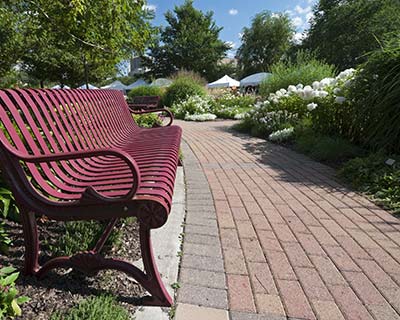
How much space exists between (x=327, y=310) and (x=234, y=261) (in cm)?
66

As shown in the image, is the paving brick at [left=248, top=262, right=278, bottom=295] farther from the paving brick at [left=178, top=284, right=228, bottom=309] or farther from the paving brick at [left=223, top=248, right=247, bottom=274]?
the paving brick at [left=178, top=284, right=228, bottom=309]

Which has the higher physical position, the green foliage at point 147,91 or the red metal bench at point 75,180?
the green foliage at point 147,91

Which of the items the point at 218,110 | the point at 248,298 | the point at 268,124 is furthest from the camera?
the point at 218,110

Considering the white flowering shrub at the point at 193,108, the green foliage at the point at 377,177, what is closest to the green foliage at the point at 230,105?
the white flowering shrub at the point at 193,108

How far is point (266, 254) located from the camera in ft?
7.06

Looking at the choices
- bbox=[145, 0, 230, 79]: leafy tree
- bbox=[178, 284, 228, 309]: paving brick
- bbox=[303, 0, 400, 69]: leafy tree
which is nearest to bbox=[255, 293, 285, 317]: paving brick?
bbox=[178, 284, 228, 309]: paving brick

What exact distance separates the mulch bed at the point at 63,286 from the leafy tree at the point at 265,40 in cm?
4121

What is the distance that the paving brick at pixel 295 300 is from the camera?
1.58m

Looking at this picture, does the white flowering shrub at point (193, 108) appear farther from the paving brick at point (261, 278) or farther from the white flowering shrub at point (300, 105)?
the paving brick at point (261, 278)

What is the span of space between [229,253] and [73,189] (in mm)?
1184

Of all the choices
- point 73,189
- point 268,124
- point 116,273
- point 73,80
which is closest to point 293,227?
point 116,273

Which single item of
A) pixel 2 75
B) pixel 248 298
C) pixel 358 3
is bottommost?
pixel 248 298

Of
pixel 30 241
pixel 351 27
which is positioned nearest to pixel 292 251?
pixel 30 241

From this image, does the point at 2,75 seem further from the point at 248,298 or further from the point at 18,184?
the point at 248,298
